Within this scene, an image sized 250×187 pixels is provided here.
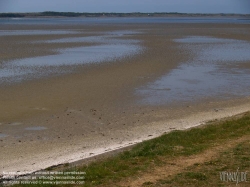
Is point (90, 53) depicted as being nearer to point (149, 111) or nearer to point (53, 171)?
point (149, 111)

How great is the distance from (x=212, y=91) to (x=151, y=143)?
8249 mm

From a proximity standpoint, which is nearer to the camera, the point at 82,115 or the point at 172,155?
the point at 172,155

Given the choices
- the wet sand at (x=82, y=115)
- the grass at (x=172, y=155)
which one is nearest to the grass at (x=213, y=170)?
the grass at (x=172, y=155)

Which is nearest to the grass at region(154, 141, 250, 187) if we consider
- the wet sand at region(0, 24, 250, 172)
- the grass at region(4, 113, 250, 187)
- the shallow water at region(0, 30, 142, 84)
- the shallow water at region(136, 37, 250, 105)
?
the grass at region(4, 113, 250, 187)

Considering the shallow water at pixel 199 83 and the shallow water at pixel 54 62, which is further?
the shallow water at pixel 54 62

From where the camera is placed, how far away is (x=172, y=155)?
7.31 metres

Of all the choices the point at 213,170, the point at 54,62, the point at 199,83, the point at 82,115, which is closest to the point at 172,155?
the point at 213,170

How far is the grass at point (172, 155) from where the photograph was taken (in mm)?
6219

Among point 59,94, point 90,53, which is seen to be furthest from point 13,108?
point 90,53

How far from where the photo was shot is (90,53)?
2816 centimetres

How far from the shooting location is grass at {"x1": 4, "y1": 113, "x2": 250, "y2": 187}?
6219mm

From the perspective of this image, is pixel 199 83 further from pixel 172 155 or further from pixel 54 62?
pixel 172 155

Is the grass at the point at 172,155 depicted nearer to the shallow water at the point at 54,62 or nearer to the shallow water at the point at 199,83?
the shallow water at the point at 199,83

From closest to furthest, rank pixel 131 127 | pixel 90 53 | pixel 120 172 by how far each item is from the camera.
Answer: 1. pixel 120 172
2. pixel 131 127
3. pixel 90 53
